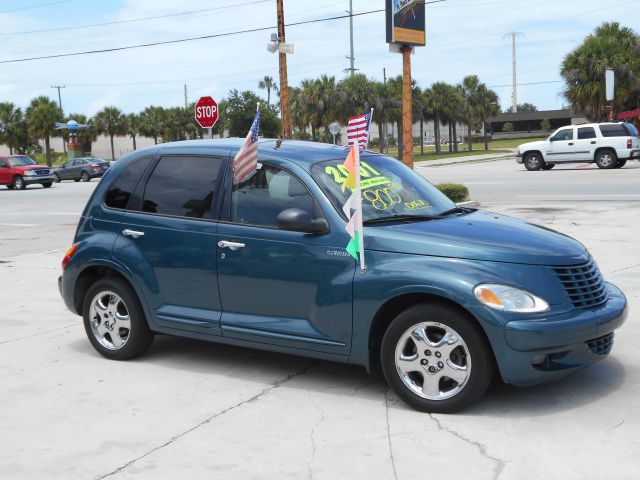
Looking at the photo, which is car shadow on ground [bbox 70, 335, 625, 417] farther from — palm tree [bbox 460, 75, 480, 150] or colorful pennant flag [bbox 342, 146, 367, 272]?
palm tree [bbox 460, 75, 480, 150]

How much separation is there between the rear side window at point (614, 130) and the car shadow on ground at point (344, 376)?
25.4 metres

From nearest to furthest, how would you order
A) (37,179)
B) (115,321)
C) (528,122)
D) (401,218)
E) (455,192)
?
(401,218), (115,321), (455,192), (37,179), (528,122)

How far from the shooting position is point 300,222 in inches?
207

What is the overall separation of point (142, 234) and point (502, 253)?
2812mm

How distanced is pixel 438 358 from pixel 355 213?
1045mm

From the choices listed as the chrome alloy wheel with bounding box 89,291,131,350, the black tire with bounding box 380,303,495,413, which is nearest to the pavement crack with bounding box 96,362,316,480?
the black tire with bounding box 380,303,495,413

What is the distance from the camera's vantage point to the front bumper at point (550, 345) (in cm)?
467

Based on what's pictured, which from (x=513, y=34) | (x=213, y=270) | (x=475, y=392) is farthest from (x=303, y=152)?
(x=513, y=34)

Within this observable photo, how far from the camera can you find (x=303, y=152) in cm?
588

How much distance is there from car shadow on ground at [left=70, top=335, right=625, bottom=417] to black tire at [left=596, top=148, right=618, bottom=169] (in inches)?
989

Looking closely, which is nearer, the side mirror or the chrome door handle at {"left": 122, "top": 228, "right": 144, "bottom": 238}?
the side mirror

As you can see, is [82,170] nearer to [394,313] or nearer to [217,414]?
[217,414]

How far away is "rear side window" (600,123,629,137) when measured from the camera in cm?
2933

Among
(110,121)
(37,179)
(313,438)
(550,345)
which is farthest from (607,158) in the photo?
(110,121)
